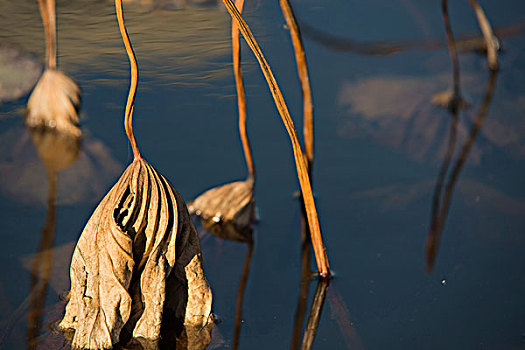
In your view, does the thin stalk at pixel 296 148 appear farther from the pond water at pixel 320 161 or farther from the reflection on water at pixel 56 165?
the reflection on water at pixel 56 165

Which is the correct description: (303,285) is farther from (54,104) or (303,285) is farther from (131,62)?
(54,104)

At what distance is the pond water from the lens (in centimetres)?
110

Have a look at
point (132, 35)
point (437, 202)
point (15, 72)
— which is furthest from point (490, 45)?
point (15, 72)

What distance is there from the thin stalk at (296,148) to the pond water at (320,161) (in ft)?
0.21

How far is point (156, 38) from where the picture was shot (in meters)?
1.91

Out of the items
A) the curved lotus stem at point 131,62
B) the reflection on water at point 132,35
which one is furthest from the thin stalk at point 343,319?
the reflection on water at point 132,35

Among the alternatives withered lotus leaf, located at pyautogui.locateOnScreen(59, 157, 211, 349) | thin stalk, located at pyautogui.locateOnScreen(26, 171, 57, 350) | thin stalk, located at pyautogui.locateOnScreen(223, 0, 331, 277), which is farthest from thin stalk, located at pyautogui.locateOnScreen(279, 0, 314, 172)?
thin stalk, located at pyautogui.locateOnScreen(26, 171, 57, 350)

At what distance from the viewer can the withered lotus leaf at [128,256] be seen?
864 millimetres

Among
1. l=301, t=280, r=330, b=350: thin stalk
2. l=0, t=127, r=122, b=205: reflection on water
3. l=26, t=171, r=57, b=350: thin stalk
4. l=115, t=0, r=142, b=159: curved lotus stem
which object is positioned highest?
l=115, t=0, r=142, b=159: curved lotus stem

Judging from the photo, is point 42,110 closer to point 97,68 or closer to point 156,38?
point 97,68

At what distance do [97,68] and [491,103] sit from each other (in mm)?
1264

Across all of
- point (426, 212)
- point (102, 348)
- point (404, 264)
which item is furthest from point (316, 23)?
point (102, 348)

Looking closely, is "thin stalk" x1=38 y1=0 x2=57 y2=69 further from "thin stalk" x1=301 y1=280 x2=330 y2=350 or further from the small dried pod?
"thin stalk" x1=301 y1=280 x2=330 y2=350

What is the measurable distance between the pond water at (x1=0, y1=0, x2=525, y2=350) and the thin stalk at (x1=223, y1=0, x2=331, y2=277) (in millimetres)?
65
